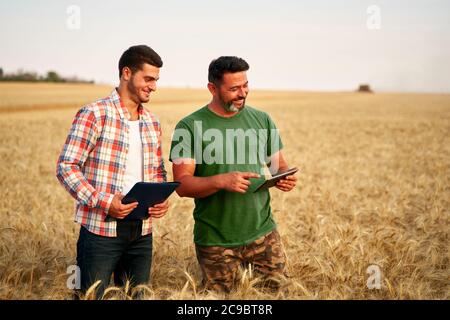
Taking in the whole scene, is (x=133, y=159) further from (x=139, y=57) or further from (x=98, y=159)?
(x=139, y=57)

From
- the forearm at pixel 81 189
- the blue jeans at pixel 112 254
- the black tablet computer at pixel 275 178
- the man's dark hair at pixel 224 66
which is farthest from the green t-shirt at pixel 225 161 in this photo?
the forearm at pixel 81 189

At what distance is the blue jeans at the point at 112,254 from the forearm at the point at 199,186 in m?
0.42

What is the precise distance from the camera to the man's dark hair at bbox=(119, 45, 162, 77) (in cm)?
370

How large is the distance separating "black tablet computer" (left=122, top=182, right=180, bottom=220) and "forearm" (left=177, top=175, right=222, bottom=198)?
23 cm

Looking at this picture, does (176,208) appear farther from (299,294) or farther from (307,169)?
(307,169)

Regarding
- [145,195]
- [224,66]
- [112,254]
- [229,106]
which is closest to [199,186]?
[145,195]

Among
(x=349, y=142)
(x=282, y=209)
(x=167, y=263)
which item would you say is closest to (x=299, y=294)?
(x=167, y=263)

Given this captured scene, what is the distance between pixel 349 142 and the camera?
62.2 feet

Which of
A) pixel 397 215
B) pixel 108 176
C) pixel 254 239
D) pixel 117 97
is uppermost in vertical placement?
pixel 117 97

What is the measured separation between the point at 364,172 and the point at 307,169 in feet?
4.42

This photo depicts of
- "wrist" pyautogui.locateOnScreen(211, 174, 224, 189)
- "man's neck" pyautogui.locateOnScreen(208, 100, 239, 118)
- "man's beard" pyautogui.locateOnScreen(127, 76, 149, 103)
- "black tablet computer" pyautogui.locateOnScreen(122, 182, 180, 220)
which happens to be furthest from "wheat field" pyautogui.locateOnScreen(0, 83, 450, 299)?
"man's beard" pyautogui.locateOnScreen(127, 76, 149, 103)

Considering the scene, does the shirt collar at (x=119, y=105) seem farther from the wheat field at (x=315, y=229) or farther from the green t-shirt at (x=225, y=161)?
the wheat field at (x=315, y=229)

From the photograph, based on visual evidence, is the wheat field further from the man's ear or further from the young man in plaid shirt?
the man's ear

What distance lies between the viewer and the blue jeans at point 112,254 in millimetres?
3727
